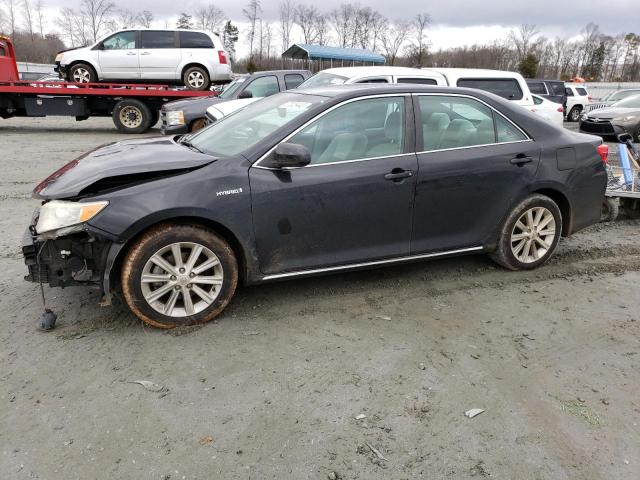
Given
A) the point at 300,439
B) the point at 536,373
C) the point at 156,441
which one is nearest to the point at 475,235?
the point at 536,373

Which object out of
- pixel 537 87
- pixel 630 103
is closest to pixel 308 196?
pixel 630 103

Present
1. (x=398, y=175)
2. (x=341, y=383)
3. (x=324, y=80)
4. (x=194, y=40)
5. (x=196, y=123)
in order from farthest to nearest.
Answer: (x=194, y=40)
(x=196, y=123)
(x=324, y=80)
(x=398, y=175)
(x=341, y=383)

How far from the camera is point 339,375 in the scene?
3.14 meters

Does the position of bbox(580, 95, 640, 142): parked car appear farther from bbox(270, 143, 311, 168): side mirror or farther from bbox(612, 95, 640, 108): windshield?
bbox(270, 143, 311, 168): side mirror

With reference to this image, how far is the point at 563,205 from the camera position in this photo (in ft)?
15.9

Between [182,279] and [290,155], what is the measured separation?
111cm

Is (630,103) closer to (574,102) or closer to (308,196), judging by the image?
(574,102)

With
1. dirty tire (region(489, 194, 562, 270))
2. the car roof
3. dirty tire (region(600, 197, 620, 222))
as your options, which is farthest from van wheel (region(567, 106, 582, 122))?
dirty tire (region(489, 194, 562, 270))

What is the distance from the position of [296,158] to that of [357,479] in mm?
2067

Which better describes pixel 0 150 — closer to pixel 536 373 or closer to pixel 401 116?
pixel 401 116

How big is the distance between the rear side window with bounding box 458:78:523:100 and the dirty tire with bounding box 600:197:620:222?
4004 millimetres

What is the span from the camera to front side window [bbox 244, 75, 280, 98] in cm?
1099

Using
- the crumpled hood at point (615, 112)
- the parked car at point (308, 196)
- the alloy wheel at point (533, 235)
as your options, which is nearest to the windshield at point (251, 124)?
the parked car at point (308, 196)

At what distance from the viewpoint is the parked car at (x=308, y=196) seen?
11.3ft
